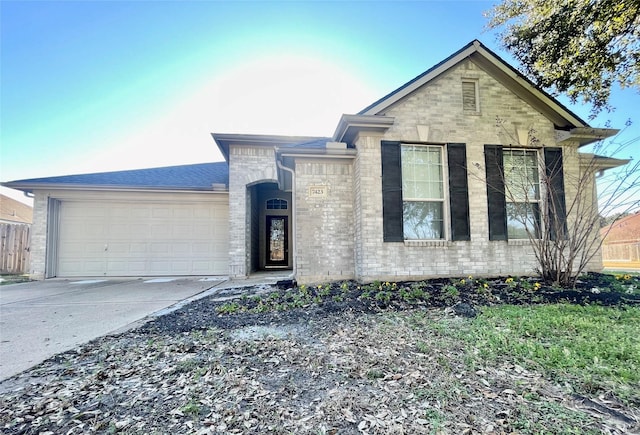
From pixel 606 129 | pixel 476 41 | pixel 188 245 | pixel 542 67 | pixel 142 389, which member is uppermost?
pixel 476 41

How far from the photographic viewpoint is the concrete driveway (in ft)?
10.4

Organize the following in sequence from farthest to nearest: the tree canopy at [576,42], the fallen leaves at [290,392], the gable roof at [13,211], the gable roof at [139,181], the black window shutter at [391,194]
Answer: the gable roof at [13,211] → the gable roof at [139,181] → the black window shutter at [391,194] → the tree canopy at [576,42] → the fallen leaves at [290,392]

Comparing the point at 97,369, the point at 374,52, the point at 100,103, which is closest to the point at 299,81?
the point at 374,52

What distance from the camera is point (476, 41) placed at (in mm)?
6602

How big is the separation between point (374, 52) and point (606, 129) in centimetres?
624

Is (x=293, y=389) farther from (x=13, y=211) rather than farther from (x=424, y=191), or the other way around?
(x=13, y=211)

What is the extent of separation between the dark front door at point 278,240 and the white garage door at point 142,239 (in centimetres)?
308

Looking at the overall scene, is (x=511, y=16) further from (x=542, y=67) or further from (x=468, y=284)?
(x=468, y=284)

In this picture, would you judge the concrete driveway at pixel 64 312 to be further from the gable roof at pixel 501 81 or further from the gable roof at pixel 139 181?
the gable roof at pixel 501 81

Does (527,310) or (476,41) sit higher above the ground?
(476,41)

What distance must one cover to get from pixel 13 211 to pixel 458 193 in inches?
1306

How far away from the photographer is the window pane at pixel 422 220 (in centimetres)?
644

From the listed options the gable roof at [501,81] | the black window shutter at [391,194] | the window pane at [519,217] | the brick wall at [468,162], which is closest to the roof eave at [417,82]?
the gable roof at [501,81]

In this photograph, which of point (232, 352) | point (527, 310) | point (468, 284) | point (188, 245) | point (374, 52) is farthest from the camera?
point (188, 245)
